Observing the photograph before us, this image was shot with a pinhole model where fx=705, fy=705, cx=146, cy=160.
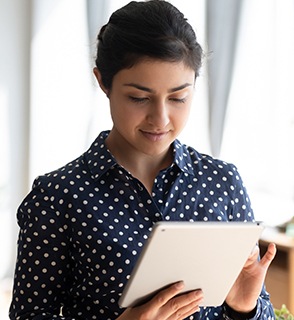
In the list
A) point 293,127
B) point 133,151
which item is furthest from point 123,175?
point 293,127

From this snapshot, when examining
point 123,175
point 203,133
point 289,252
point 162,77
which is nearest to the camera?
point 162,77

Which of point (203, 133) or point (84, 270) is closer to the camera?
point (84, 270)

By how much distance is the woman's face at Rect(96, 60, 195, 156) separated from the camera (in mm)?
1255

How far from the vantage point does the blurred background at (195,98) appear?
317cm

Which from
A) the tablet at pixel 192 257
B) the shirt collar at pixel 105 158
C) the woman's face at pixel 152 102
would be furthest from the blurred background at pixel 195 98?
the tablet at pixel 192 257

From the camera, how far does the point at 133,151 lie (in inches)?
54.9

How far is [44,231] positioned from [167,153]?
1.00ft

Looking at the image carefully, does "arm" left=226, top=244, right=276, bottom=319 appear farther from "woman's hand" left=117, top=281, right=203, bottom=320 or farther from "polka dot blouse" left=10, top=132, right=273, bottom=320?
"woman's hand" left=117, top=281, right=203, bottom=320

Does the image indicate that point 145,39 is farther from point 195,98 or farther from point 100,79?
point 195,98

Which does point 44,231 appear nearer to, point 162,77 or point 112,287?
point 112,287

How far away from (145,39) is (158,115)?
0.45ft

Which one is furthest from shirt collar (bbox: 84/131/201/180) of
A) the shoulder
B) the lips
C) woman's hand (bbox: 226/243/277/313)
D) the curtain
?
the curtain

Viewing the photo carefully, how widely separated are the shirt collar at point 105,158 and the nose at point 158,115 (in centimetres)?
14

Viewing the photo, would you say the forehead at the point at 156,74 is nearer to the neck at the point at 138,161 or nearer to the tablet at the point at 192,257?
the neck at the point at 138,161
